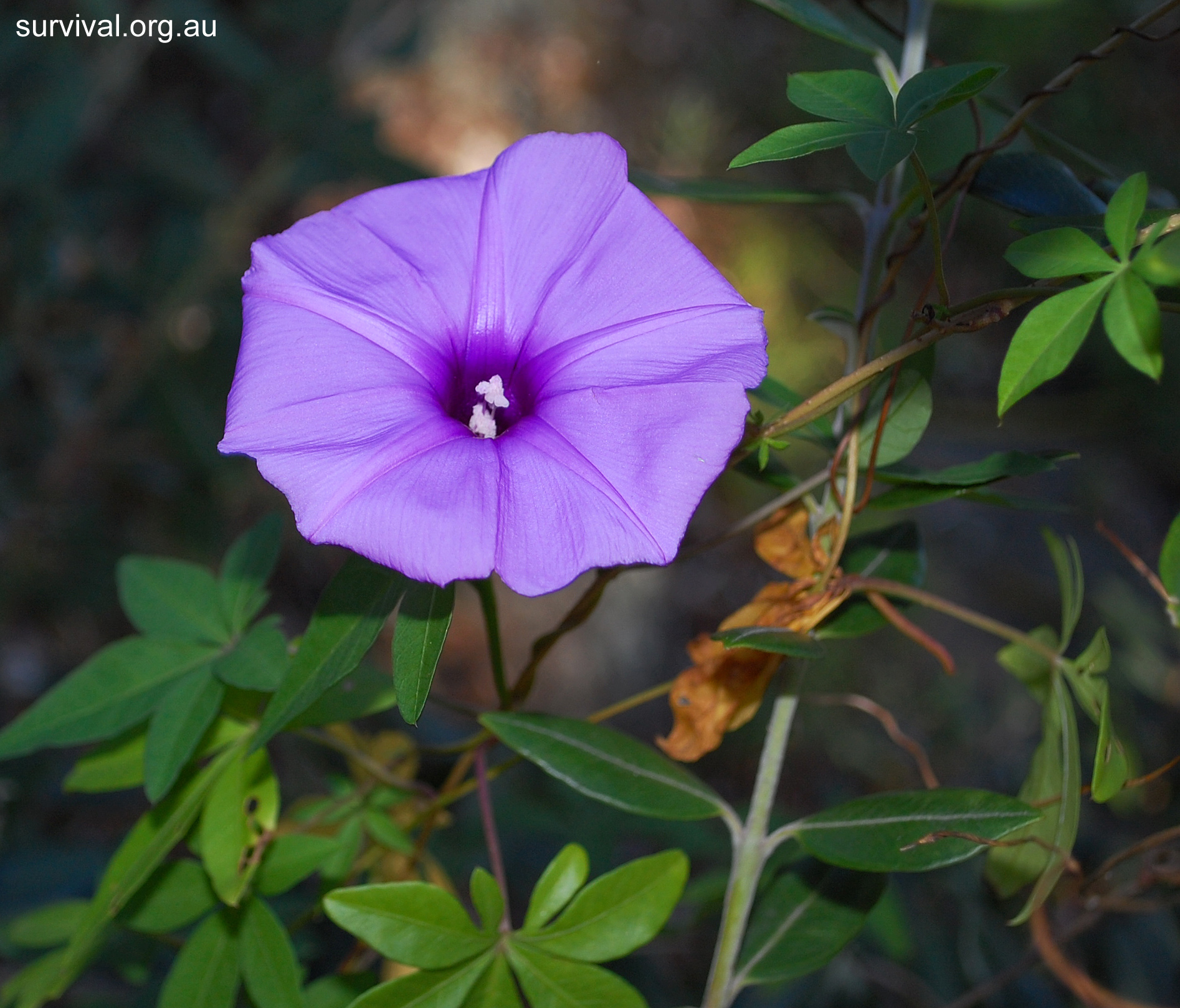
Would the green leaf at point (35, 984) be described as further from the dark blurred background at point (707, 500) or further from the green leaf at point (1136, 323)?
the green leaf at point (1136, 323)

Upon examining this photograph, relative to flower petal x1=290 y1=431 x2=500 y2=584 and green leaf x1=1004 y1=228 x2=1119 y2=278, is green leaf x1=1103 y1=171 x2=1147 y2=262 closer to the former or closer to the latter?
green leaf x1=1004 y1=228 x2=1119 y2=278

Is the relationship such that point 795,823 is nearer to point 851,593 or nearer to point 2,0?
point 851,593

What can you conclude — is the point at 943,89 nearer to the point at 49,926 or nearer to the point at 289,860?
the point at 289,860

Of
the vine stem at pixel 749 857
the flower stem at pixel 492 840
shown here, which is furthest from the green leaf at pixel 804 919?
the flower stem at pixel 492 840

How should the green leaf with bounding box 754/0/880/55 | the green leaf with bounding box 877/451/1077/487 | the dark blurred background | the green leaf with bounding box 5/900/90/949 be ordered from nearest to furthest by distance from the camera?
the green leaf with bounding box 877/451/1077/487 → the green leaf with bounding box 754/0/880/55 → the green leaf with bounding box 5/900/90/949 → the dark blurred background

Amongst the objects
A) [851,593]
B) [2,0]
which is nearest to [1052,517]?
[851,593]

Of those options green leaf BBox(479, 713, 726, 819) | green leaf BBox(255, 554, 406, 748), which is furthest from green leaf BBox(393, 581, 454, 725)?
green leaf BBox(479, 713, 726, 819)
